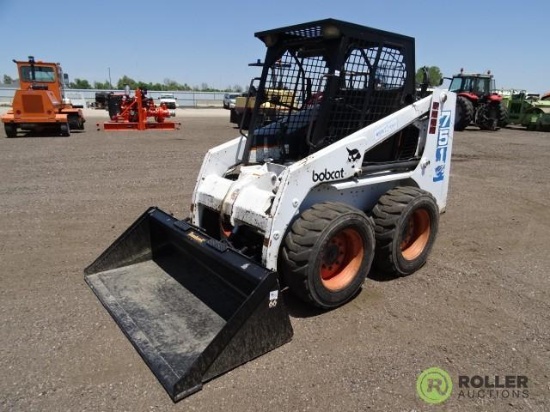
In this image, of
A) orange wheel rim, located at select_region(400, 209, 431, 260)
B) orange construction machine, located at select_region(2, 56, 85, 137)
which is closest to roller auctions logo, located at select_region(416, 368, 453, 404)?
orange wheel rim, located at select_region(400, 209, 431, 260)

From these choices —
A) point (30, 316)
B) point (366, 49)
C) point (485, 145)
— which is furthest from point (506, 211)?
point (485, 145)

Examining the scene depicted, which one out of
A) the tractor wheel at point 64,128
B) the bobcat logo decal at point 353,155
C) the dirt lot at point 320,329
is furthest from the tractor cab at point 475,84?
the bobcat logo decal at point 353,155

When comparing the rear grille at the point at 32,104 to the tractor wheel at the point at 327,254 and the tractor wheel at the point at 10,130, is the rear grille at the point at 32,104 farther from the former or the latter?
the tractor wheel at the point at 327,254

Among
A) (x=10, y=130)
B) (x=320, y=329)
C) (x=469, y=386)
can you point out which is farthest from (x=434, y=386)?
(x=10, y=130)

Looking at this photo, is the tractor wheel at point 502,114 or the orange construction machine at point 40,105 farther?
the tractor wheel at point 502,114

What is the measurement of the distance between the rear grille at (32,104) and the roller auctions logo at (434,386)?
15.0 m

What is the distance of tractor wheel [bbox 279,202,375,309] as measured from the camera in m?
3.12

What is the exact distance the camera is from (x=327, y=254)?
3.42 m

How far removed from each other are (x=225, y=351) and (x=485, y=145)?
Result: 1413cm

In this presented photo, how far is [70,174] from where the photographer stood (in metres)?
8.19

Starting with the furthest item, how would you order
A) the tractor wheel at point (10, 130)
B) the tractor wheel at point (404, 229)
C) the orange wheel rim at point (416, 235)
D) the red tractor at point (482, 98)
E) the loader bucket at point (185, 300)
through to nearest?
1. the red tractor at point (482, 98)
2. the tractor wheel at point (10, 130)
3. the orange wheel rim at point (416, 235)
4. the tractor wheel at point (404, 229)
5. the loader bucket at point (185, 300)

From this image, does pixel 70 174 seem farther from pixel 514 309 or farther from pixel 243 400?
pixel 514 309

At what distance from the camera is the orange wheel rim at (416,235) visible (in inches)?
166

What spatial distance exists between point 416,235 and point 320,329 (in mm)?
1748
